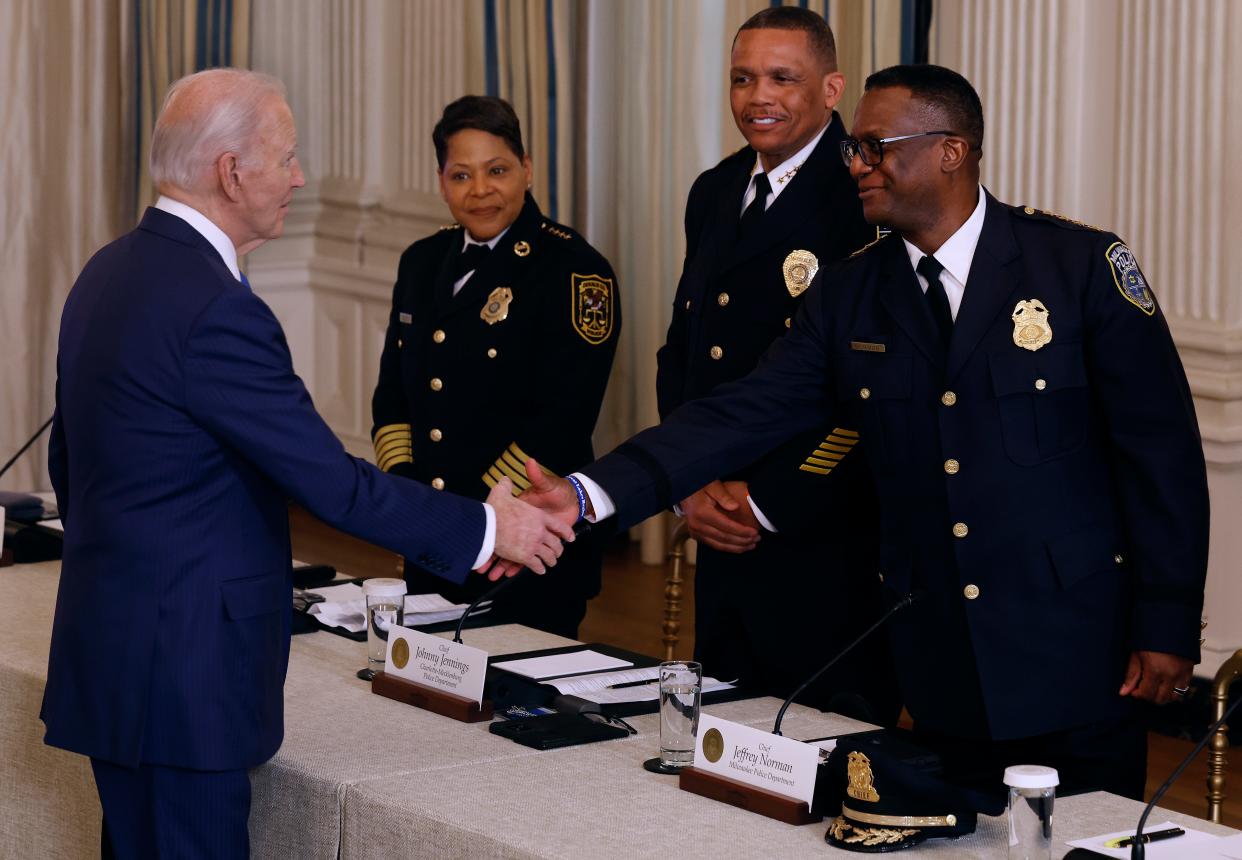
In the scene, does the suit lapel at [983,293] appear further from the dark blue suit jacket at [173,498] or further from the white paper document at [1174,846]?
the dark blue suit jacket at [173,498]

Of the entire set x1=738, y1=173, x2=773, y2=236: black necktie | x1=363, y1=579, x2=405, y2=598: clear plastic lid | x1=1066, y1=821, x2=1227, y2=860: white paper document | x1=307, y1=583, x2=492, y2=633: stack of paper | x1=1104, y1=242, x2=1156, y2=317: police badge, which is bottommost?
x1=307, y1=583, x2=492, y2=633: stack of paper

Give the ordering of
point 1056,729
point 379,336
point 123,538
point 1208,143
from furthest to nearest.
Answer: point 379,336 → point 1208,143 → point 1056,729 → point 123,538

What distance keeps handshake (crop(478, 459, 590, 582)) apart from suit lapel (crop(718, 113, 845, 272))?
62 cm

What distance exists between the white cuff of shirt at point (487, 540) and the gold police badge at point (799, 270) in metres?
0.90

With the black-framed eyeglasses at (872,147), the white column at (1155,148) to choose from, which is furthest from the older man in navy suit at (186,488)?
the white column at (1155,148)

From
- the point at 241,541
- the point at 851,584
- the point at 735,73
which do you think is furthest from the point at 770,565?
the point at 241,541

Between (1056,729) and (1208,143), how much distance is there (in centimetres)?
230

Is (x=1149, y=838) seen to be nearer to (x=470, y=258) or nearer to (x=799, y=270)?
(x=799, y=270)

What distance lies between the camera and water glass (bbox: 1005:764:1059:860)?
1.77 metres

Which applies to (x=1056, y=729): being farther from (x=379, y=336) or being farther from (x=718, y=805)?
(x=379, y=336)

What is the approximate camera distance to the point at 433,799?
204cm

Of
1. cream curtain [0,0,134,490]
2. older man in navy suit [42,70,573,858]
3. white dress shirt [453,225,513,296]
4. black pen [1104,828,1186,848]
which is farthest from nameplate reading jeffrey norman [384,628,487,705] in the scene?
cream curtain [0,0,134,490]

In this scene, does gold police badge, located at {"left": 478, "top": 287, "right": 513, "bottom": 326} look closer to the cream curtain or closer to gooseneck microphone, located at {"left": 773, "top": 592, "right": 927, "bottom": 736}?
gooseneck microphone, located at {"left": 773, "top": 592, "right": 927, "bottom": 736}

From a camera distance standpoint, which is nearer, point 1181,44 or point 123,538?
point 123,538
